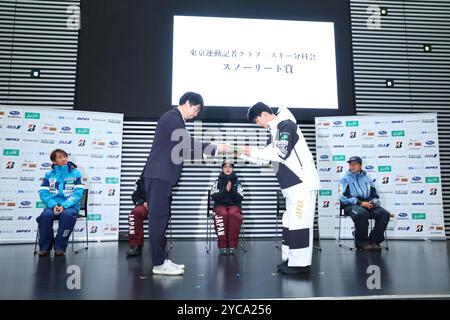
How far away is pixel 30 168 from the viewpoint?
5.78 metres

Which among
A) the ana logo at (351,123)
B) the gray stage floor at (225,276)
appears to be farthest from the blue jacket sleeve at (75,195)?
the ana logo at (351,123)

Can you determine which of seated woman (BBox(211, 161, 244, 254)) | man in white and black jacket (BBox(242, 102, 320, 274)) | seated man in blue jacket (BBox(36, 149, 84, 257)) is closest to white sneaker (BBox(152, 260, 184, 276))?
man in white and black jacket (BBox(242, 102, 320, 274))

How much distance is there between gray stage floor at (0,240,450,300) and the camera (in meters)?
2.65

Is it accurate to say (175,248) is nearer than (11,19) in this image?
Yes

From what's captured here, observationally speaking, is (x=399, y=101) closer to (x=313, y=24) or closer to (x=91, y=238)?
(x=313, y=24)

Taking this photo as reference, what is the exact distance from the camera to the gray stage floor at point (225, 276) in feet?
8.68

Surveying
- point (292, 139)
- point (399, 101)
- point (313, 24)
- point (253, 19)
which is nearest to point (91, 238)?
point (292, 139)

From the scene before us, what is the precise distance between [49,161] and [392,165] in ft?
22.1

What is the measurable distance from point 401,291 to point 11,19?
27.3 feet

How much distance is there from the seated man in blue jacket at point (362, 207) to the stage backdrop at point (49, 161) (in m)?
4.28

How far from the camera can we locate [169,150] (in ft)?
11.0

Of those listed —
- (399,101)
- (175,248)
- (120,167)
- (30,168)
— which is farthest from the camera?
(399,101)

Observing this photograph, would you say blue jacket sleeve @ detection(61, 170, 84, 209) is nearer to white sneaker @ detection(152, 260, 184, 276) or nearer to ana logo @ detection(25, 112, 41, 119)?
ana logo @ detection(25, 112, 41, 119)

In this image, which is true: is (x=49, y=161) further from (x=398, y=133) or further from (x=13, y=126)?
(x=398, y=133)
